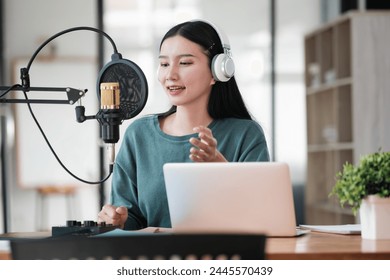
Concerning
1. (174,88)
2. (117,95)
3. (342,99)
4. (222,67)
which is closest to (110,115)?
(117,95)

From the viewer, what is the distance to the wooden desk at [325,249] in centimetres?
147

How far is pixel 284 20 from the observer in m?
6.53

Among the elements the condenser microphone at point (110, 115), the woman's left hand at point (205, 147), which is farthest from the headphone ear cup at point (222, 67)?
the condenser microphone at point (110, 115)

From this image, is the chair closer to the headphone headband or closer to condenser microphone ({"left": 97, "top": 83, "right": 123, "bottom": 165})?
condenser microphone ({"left": 97, "top": 83, "right": 123, "bottom": 165})

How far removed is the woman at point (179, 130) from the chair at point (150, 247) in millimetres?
1084

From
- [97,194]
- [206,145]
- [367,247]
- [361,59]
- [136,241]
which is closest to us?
[136,241]

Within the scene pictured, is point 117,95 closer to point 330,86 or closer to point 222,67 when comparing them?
point 222,67

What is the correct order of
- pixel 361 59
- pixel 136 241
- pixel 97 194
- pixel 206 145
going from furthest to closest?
pixel 97 194
pixel 361 59
pixel 206 145
pixel 136 241

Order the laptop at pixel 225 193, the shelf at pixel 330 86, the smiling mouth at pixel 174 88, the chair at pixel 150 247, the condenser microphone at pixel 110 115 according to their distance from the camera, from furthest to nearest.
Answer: the shelf at pixel 330 86, the smiling mouth at pixel 174 88, the condenser microphone at pixel 110 115, the laptop at pixel 225 193, the chair at pixel 150 247

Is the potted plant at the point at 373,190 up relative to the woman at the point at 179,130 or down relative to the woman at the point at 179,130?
down

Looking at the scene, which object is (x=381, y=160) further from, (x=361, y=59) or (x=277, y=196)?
(x=361, y=59)

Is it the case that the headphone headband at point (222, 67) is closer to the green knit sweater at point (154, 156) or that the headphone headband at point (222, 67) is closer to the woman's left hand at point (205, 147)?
the green knit sweater at point (154, 156)

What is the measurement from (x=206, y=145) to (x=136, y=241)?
83cm

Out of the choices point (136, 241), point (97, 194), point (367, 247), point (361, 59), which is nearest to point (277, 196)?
point (367, 247)
